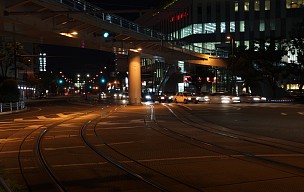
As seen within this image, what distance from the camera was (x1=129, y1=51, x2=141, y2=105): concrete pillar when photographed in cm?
5534

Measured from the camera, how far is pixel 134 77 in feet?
184

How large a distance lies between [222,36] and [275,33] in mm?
11395

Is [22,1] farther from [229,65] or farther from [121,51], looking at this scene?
[229,65]

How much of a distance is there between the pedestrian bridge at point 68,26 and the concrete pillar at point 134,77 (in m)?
1.11

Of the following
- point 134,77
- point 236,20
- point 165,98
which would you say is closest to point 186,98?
point 165,98

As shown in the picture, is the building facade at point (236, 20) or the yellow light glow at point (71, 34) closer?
the yellow light glow at point (71, 34)

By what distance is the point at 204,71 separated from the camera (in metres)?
93.7

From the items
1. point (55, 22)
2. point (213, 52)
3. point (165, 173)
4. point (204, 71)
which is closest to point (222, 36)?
point (204, 71)

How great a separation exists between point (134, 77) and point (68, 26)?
21.5 m

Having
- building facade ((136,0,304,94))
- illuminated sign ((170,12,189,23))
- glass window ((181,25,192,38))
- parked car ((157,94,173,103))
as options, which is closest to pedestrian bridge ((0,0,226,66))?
parked car ((157,94,173,103))

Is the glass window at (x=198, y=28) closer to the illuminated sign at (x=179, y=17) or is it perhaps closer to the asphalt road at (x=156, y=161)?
the illuminated sign at (x=179, y=17)

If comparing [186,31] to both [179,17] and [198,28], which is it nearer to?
[198,28]

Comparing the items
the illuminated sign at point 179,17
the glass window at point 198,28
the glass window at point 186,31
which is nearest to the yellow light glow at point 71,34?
the glass window at point 198,28

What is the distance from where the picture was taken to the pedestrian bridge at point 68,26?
2611cm
